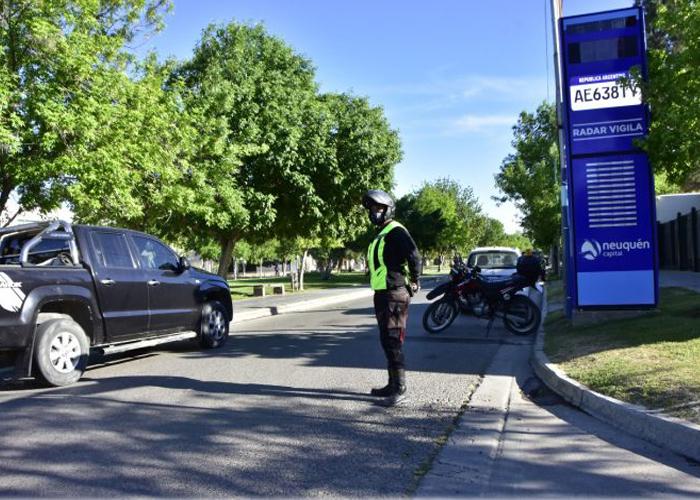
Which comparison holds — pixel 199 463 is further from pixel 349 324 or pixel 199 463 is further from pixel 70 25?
pixel 70 25

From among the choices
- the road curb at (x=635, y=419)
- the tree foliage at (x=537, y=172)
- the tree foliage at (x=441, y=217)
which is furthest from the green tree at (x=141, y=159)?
the tree foliage at (x=441, y=217)

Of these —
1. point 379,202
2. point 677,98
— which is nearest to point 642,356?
point 379,202

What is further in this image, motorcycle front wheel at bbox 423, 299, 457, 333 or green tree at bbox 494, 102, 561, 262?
green tree at bbox 494, 102, 561, 262

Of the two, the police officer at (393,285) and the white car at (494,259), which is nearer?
the police officer at (393,285)

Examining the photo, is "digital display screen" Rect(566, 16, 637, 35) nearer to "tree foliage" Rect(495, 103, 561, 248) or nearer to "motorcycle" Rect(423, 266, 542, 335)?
"motorcycle" Rect(423, 266, 542, 335)

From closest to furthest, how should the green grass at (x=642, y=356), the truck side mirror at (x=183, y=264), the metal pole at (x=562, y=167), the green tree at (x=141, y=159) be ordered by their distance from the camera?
the green grass at (x=642, y=356), the truck side mirror at (x=183, y=264), the metal pole at (x=562, y=167), the green tree at (x=141, y=159)

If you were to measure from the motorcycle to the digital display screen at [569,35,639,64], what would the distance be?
3.97 metres

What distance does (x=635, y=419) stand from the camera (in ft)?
16.8

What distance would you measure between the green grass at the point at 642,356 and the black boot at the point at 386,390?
2000 millimetres

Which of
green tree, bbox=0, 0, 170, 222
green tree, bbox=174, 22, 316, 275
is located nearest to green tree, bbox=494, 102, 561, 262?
green tree, bbox=174, 22, 316, 275

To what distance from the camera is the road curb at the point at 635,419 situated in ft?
15.0

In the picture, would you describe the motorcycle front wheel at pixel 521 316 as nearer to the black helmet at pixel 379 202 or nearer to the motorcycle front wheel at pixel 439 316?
the motorcycle front wheel at pixel 439 316

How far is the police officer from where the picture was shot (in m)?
6.06

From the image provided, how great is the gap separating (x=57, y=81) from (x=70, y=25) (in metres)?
1.78
